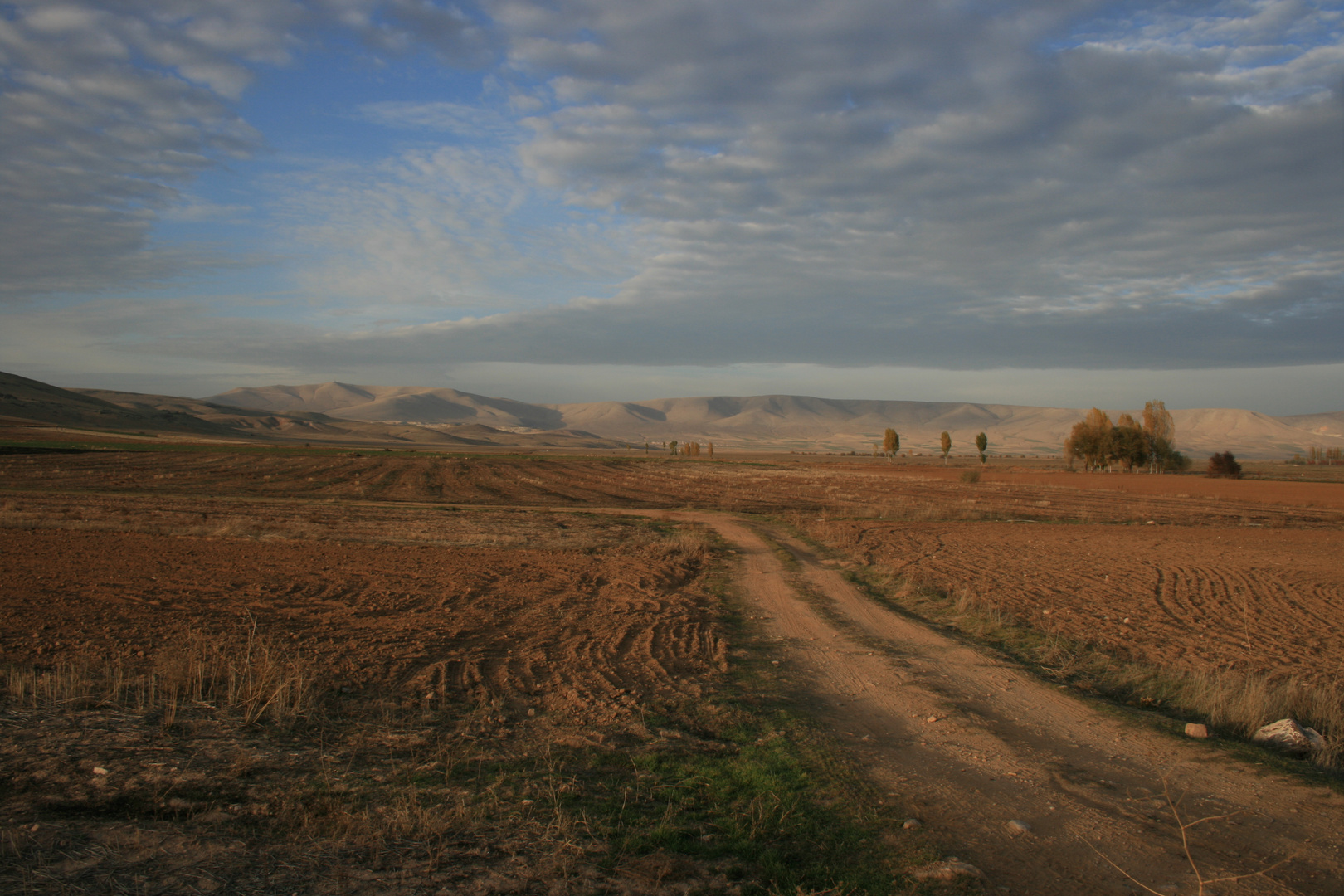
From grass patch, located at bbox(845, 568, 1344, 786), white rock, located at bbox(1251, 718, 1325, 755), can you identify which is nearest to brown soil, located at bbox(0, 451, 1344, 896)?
grass patch, located at bbox(845, 568, 1344, 786)

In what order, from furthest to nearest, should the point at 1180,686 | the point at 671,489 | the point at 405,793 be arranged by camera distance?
the point at 671,489 < the point at 1180,686 < the point at 405,793

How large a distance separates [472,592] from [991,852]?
32.2ft

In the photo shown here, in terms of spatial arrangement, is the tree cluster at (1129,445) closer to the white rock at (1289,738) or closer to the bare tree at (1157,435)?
the bare tree at (1157,435)

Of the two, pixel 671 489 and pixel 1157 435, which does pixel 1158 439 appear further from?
pixel 671 489

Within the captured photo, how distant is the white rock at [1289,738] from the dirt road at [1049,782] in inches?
37.2

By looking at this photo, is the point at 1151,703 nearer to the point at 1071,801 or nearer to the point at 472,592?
the point at 1071,801

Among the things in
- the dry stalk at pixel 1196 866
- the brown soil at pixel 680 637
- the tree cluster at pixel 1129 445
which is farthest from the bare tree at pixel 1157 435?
the dry stalk at pixel 1196 866

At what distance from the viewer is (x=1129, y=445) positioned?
268 ft

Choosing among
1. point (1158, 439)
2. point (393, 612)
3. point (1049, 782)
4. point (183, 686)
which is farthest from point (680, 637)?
point (1158, 439)

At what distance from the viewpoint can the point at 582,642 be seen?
9820 millimetres

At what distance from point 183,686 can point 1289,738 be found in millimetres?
10634

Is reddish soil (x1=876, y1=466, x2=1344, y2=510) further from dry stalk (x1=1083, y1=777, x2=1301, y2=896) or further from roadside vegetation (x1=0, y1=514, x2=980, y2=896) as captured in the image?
roadside vegetation (x1=0, y1=514, x2=980, y2=896)

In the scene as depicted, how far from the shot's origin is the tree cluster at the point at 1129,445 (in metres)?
82.2

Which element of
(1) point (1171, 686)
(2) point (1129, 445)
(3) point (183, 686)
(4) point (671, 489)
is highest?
(2) point (1129, 445)
